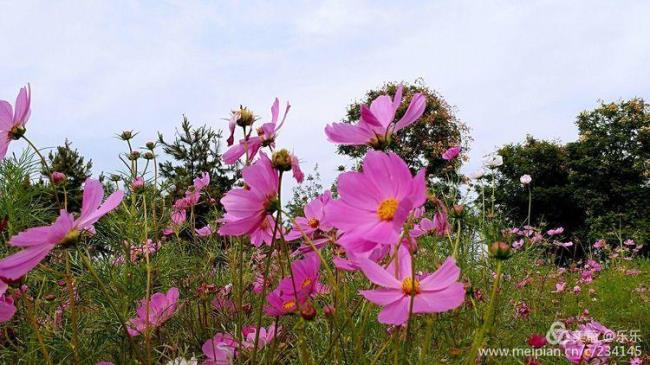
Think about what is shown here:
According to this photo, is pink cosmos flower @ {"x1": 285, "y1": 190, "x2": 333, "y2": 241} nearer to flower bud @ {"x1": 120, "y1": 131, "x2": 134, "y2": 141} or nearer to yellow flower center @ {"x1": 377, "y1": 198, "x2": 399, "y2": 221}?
yellow flower center @ {"x1": 377, "y1": 198, "x2": 399, "y2": 221}

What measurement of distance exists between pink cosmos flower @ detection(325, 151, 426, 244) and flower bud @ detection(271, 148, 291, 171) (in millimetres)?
107

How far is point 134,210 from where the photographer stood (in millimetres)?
1557

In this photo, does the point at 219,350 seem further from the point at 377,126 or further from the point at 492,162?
the point at 492,162

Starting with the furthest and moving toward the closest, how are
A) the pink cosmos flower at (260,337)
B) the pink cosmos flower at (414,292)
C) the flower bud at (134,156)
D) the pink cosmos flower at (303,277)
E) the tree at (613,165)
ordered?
1. the tree at (613,165)
2. the flower bud at (134,156)
3. the pink cosmos flower at (260,337)
4. the pink cosmos flower at (303,277)
5. the pink cosmos flower at (414,292)

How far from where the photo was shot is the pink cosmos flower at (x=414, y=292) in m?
0.57

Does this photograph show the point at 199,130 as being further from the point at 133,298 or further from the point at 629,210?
the point at 629,210

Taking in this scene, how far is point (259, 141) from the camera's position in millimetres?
894

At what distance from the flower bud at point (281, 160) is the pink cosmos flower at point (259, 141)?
0.51ft

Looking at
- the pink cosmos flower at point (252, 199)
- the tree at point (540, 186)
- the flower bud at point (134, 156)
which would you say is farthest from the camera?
the tree at point (540, 186)

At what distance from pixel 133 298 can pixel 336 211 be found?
988mm

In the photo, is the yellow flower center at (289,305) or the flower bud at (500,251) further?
the yellow flower center at (289,305)

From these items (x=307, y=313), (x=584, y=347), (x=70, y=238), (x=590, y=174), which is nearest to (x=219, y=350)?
(x=307, y=313)

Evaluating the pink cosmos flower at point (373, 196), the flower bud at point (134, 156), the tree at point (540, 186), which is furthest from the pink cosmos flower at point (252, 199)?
the tree at point (540, 186)

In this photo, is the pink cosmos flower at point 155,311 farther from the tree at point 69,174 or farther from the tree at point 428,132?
the tree at point 428,132
